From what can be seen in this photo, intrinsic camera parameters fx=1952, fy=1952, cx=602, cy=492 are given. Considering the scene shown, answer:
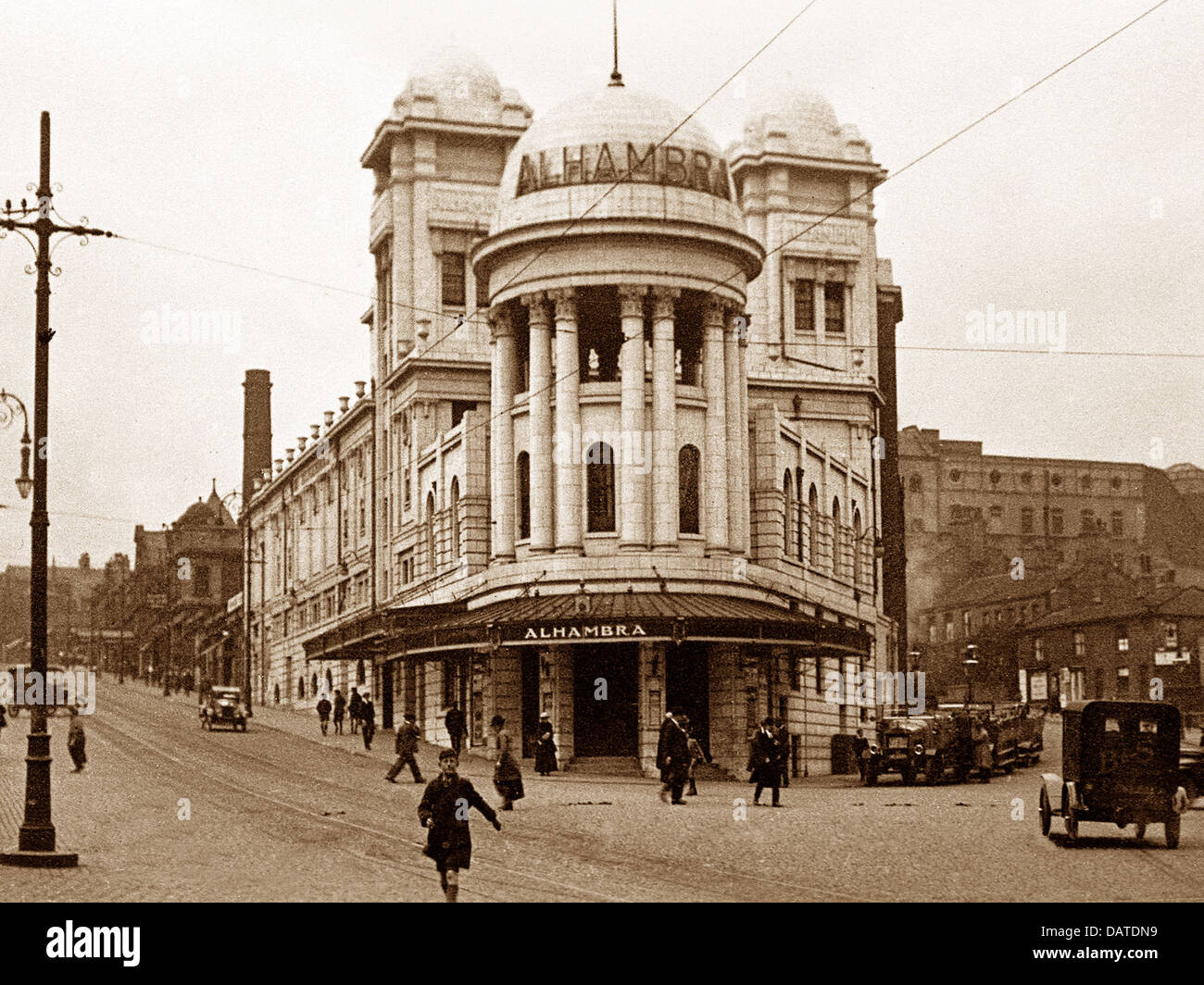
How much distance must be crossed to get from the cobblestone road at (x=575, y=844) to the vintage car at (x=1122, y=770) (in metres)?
0.57

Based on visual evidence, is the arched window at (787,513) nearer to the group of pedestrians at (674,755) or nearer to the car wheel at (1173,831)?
the group of pedestrians at (674,755)

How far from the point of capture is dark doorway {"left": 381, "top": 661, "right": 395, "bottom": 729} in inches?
2894

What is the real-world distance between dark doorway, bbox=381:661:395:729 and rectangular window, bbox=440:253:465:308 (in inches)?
573

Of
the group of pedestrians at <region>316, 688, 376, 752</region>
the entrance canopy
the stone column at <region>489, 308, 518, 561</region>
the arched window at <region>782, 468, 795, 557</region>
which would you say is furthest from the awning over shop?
the arched window at <region>782, 468, 795, 557</region>

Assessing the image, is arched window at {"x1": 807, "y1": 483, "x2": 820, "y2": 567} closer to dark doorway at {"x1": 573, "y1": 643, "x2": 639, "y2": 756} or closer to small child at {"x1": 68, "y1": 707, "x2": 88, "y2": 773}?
dark doorway at {"x1": 573, "y1": 643, "x2": 639, "y2": 756}

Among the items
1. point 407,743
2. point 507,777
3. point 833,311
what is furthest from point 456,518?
point 507,777

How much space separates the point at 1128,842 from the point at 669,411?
26.6 m

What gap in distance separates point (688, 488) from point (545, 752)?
1102 centimetres

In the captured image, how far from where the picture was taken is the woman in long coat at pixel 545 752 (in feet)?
157

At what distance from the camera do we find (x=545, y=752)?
157 feet

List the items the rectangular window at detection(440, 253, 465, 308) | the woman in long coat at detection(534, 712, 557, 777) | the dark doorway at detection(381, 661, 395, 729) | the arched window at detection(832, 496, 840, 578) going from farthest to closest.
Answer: the rectangular window at detection(440, 253, 465, 308) < the dark doorway at detection(381, 661, 395, 729) < the arched window at detection(832, 496, 840, 578) < the woman in long coat at detection(534, 712, 557, 777)
